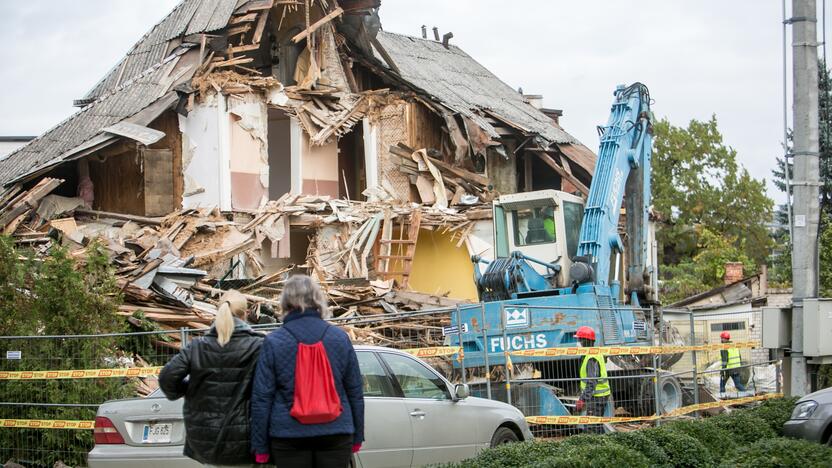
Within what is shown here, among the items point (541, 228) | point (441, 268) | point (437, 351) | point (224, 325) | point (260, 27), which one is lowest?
point (437, 351)

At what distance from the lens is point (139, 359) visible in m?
13.3

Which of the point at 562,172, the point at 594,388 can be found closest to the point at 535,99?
the point at 562,172

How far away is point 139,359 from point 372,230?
1078cm

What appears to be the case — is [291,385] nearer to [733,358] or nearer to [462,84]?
[733,358]

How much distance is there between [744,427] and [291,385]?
24.3ft

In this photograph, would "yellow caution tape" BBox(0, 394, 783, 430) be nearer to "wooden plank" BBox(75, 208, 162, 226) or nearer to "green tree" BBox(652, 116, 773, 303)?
"wooden plank" BBox(75, 208, 162, 226)

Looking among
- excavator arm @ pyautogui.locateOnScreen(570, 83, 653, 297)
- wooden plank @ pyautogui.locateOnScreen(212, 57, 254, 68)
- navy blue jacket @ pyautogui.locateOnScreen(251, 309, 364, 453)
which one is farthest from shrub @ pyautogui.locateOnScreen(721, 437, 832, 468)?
wooden plank @ pyautogui.locateOnScreen(212, 57, 254, 68)

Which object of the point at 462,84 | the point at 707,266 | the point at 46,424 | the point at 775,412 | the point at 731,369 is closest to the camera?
the point at 46,424

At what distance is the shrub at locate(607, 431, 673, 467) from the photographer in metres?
9.72

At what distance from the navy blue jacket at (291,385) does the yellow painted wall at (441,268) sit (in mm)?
19312

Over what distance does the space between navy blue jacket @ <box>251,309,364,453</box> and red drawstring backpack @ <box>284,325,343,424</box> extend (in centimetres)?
4

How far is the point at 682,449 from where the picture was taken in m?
10.1

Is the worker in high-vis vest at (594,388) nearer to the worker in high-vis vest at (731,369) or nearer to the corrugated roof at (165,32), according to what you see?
the worker in high-vis vest at (731,369)

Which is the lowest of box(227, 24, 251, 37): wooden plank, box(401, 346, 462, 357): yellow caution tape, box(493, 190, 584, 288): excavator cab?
box(401, 346, 462, 357): yellow caution tape
